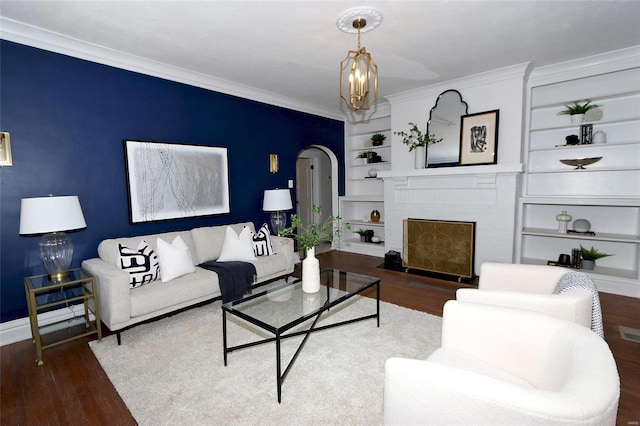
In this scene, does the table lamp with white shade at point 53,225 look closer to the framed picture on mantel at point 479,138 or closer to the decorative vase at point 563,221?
the framed picture on mantel at point 479,138

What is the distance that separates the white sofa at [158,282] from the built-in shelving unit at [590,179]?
346cm

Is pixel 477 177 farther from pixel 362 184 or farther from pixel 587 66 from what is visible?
pixel 362 184

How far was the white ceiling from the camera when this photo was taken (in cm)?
242

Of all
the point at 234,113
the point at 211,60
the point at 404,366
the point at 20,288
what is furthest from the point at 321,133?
the point at 404,366

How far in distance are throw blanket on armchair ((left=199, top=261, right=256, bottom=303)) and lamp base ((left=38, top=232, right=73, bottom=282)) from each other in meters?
1.17

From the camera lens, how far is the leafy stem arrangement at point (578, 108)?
3.77 metres

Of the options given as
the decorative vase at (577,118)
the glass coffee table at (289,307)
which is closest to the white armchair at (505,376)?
the glass coffee table at (289,307)

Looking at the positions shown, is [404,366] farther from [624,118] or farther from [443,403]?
[624,118]

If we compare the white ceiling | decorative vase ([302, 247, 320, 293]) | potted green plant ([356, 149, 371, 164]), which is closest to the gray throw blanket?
decorative vase ([302, 247, 320, 293])

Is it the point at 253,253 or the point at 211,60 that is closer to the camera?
the point at 211,60

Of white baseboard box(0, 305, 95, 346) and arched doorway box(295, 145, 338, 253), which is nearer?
white baseboard box(0, 305, 95, 346)

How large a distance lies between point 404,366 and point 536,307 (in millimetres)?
1069

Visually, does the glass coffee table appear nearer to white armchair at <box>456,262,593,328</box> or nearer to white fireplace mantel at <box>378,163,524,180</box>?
white armchair at <box>456,262,593,328</box>

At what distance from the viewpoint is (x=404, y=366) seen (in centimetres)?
115
